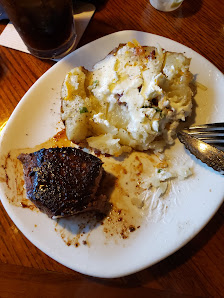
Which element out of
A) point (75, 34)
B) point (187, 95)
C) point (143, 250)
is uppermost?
point (75, 34)

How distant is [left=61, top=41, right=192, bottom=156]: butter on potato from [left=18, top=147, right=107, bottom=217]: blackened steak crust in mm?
172

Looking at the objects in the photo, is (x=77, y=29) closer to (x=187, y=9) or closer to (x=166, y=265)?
(x=187, y=9)

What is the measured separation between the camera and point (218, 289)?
1.18 metres

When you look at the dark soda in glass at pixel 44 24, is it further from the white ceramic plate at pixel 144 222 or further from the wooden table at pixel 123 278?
the wooden table at pixel 123 278

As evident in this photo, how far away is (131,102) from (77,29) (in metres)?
0.87

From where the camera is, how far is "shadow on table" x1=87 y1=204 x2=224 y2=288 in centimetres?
122

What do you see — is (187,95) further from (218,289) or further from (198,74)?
(218,289)

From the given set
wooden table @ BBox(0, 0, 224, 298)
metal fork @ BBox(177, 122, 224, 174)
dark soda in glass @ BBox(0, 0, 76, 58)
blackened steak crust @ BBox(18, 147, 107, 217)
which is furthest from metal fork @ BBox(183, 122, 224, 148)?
dark soda in glass @ BBox(0, 0, 76, 58)

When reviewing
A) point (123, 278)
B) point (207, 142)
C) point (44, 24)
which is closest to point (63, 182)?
Result: point (123, 278)

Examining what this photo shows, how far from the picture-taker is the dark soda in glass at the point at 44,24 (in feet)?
4.46

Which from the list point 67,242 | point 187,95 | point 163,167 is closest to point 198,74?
point 187,95

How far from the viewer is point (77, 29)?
1862mm

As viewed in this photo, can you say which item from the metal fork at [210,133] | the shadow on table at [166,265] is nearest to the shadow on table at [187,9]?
the metal fork at [210,133]

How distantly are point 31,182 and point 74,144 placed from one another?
336 millimetres
